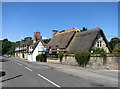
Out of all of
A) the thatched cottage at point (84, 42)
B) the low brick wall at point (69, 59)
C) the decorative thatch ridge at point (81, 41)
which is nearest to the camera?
the low brick wall at point (69, 59)

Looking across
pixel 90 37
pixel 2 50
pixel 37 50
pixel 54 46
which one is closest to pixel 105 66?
pixel 90 37

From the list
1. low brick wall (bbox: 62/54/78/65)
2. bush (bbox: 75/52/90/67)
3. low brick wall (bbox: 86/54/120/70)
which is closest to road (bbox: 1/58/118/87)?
low brick wall (bbox: 86/54/120/70)

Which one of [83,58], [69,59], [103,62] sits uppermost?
[83,58]

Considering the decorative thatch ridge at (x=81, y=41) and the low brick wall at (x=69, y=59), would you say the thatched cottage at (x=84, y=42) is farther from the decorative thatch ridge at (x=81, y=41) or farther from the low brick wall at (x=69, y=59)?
the low brick wall at (x=69, y=59)

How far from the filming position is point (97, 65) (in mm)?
19203

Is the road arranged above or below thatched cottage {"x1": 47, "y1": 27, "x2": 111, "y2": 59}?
below

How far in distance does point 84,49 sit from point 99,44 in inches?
176

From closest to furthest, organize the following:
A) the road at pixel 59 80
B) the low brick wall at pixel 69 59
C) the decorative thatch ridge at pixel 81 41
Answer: the road at pixel 59 80 → the low brick wall at pixel 69 59 → the decorative thatch ridge at pixel 81 41

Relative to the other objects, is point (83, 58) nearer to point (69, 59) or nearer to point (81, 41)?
point (69, 59)

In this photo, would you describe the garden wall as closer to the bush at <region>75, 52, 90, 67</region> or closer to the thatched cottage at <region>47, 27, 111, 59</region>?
the bush at <region>75, 52, 90, 67</region>

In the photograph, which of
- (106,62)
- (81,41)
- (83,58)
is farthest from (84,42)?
(106,62)

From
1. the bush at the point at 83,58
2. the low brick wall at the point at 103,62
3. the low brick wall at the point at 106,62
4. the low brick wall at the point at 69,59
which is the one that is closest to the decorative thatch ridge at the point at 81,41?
the low brick wall at the point at 69,59

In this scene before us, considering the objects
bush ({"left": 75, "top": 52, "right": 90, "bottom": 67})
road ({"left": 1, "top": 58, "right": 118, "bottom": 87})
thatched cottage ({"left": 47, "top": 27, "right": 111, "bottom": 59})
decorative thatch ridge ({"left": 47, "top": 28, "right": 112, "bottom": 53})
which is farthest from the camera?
thatched cottage ({"left": 47, "top": 27, "right": 111, "bottom": 59})

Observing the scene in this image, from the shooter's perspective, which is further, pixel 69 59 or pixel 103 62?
pixel 69 59
